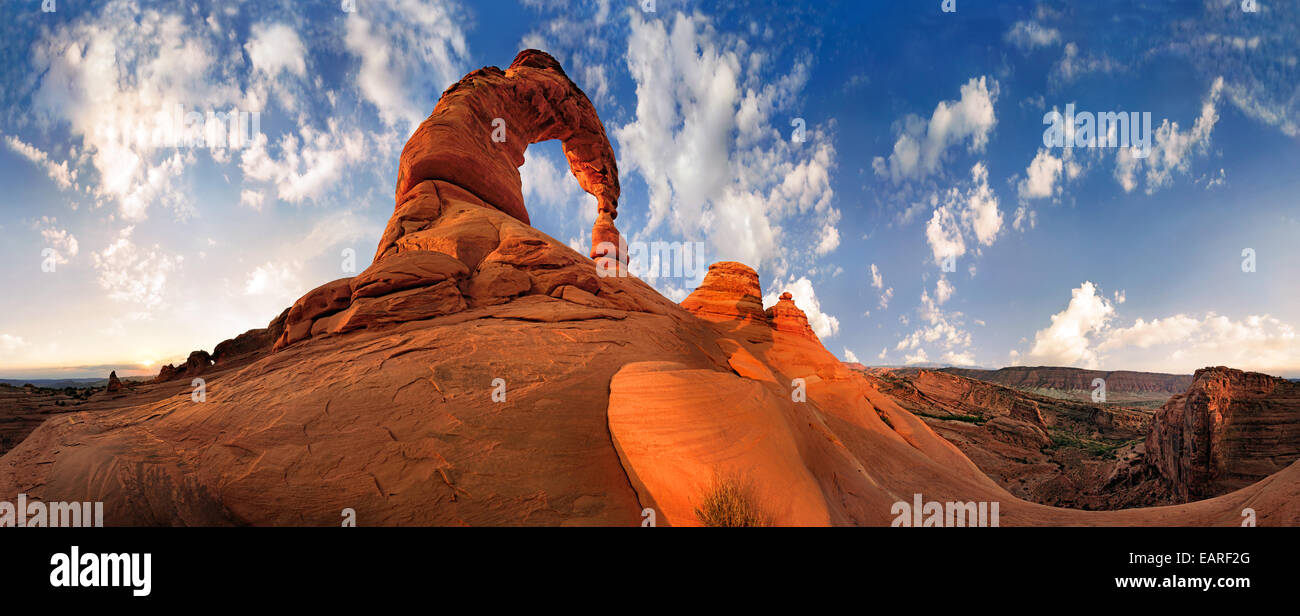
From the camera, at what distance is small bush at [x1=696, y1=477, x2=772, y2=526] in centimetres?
497

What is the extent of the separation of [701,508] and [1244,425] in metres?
28.7

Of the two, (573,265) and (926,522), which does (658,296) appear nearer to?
(573,265)

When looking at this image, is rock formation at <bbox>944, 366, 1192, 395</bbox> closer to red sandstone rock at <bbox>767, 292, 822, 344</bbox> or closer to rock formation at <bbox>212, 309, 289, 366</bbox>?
red sandstone rock at <bbox>767, 292, 822, 344</bbox>

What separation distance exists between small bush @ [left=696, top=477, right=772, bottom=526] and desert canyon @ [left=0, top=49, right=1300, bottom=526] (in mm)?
165

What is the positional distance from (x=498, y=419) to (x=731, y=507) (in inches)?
159

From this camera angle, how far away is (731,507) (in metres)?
5.02

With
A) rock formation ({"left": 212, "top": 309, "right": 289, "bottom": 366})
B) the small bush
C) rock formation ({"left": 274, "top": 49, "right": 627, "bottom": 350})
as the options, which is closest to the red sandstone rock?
rock formation ({"left": 274, "top": 49, "right": 627, "bottom": 350})

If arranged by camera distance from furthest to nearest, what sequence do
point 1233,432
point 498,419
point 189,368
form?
point 1233,432 < point 189,368 < point 498,419

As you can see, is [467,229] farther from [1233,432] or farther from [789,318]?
[1233,432]

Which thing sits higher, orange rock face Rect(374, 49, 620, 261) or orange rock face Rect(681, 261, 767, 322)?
orange rock face Rect(374, 49, 620, 261)

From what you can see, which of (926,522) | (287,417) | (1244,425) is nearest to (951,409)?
(1244,425)

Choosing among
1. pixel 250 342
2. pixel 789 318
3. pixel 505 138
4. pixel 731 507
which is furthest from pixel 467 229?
pixel 789 318

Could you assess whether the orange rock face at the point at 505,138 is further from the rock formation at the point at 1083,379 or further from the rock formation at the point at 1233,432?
the rock formation at the point at 1083,379
